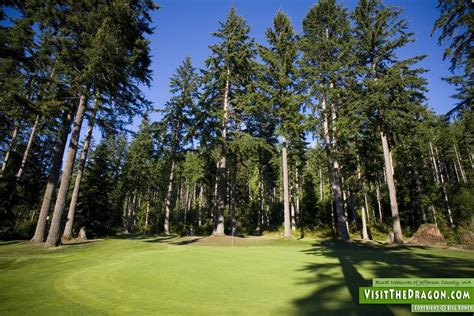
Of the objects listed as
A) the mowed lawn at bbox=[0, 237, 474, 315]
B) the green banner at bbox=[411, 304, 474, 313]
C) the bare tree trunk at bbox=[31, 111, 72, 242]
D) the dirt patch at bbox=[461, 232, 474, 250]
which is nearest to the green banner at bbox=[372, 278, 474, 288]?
the mowed lawn at bbox=[0, 237, 474, 315]

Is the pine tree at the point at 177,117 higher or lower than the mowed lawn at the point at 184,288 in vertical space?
higher

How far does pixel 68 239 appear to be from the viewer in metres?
15.9

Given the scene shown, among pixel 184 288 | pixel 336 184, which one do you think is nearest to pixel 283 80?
pixel 336 184

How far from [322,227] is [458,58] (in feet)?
76.4

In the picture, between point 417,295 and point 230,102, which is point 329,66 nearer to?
point 230,102

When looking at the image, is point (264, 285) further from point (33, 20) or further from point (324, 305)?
point (33, 20)

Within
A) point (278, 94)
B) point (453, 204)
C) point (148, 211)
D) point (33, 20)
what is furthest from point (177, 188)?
point (453, 204)

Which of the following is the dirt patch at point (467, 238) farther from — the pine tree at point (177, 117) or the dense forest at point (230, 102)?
the pine tree at point (177, 117)

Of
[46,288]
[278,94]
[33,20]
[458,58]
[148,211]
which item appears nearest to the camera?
[46,288]

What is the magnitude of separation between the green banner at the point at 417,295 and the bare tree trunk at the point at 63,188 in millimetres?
14092

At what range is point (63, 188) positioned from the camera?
12344mm

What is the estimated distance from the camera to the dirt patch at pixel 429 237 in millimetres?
15477

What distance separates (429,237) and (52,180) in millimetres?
24829

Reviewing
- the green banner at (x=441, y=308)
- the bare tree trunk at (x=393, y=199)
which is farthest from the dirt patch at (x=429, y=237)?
the green banner at (x=441, y=308)
